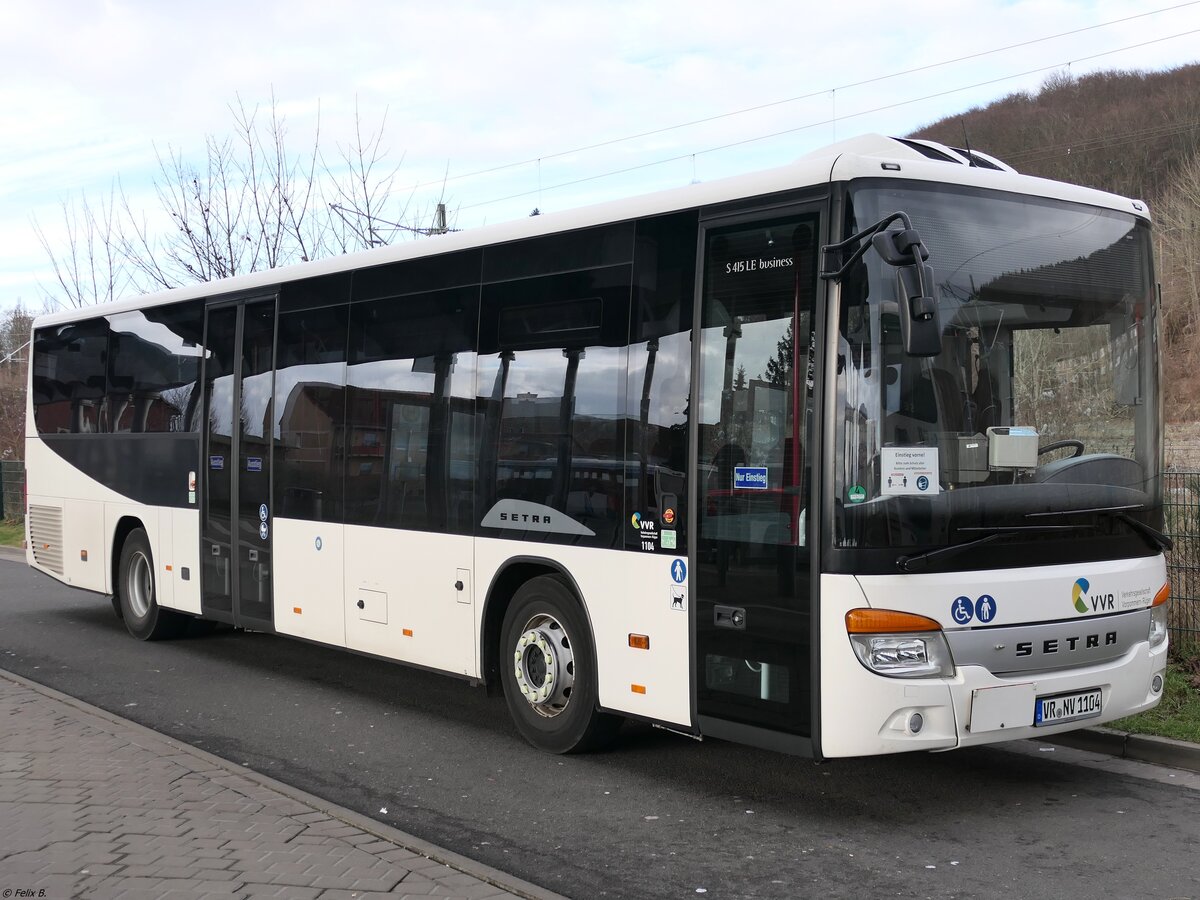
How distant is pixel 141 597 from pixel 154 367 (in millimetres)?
2349

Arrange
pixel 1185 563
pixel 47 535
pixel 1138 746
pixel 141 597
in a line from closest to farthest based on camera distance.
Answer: pixel 1138 746 → pixel 1185 563 → pixel 141 597 → pixel 47 535

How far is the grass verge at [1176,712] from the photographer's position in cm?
735

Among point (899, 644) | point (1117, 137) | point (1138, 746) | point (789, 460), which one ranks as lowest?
point (1138, 746)

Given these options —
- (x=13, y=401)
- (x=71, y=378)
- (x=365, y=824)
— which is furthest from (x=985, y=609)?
(x=13, y=401)

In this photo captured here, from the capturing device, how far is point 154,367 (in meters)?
12.1

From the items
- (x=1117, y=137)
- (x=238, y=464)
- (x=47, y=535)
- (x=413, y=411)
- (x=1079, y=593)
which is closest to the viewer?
(x=1079, y=593)

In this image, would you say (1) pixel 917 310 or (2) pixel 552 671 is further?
(2) pixel 552 671

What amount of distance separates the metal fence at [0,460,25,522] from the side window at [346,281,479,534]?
23.8m

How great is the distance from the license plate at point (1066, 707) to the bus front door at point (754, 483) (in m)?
1.12

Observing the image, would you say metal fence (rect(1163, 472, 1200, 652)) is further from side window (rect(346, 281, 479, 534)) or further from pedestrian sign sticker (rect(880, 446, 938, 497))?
side window (rect(346, 281, 479, 534))

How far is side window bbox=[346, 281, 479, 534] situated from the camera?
8.19 metres

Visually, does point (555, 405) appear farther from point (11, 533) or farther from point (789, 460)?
point (11, 533)

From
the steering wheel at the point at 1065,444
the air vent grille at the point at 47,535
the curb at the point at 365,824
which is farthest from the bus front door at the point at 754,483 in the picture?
the air vent grille at the point at 47,535

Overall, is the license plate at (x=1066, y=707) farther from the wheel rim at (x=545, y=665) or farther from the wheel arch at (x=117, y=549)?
the wheel arch at (x=117, y=549)
